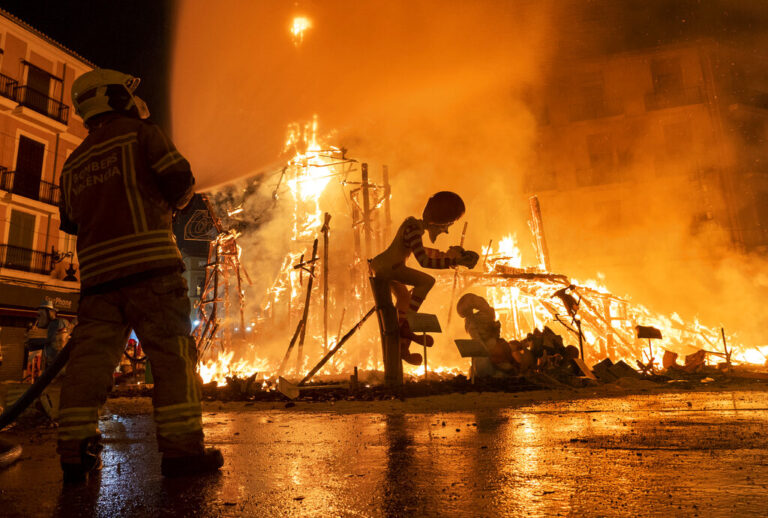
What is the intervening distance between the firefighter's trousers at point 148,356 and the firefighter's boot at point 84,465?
24 mm

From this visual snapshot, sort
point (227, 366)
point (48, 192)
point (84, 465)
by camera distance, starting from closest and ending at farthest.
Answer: point (84, 465)
point (227, 366)
point (48, 192)

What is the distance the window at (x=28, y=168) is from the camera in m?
21.4

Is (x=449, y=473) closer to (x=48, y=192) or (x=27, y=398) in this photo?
(x=27, y=398)

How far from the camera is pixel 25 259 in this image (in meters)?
21.2

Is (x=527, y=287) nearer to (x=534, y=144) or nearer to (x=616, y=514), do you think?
(x=616, y=514)

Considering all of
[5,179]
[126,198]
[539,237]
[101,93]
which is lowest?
[126,198]

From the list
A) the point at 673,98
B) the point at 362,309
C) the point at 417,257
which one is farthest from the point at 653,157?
the point at 417,257

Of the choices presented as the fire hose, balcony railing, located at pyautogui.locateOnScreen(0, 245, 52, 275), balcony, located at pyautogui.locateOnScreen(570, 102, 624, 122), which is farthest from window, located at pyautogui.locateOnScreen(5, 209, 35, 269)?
balcony, located at pyautogui.locateOnScreen(570, 102, 624, 122)

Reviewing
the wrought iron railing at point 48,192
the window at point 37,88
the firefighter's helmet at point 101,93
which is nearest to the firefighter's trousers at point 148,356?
the firefighter's helmet at point 101,93

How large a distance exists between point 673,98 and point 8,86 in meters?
31.1

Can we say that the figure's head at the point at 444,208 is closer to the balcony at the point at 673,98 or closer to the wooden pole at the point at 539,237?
the wooden pole at the point at 539,237

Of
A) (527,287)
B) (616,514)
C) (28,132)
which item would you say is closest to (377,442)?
(616,514)

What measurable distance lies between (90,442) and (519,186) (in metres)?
26.6

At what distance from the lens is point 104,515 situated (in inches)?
59.1
